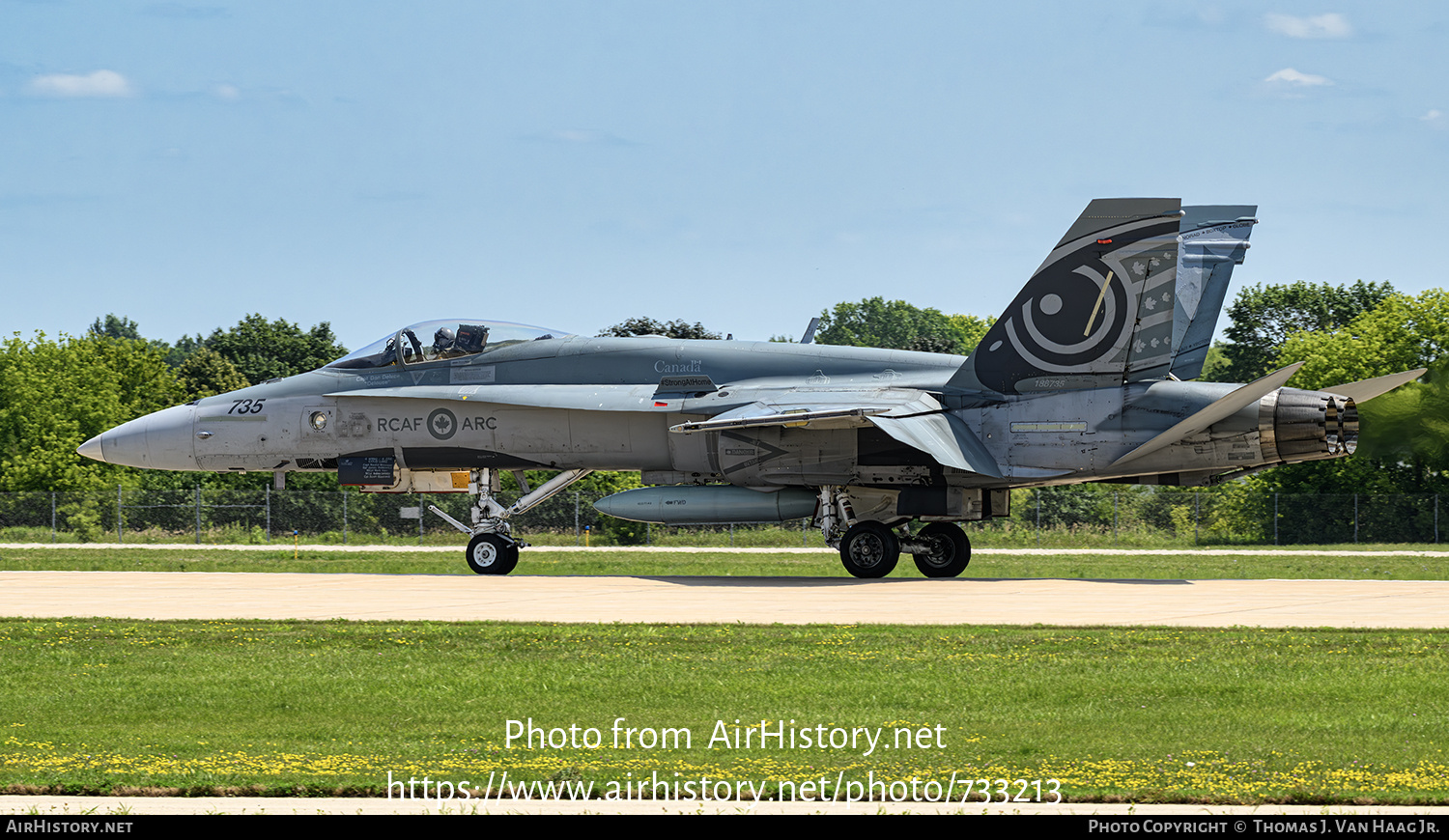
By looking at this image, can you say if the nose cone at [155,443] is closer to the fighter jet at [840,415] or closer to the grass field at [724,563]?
the fighter jet at [840,415]

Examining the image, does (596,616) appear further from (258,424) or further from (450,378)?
(258,424)

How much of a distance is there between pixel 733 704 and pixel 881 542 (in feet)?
42.0

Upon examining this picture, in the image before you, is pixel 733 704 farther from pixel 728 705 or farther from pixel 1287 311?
pixel 1287 311

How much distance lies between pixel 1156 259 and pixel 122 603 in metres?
14.4

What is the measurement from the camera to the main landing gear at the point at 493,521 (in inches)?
948

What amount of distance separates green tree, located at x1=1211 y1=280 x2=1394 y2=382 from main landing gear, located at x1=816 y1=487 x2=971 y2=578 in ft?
188

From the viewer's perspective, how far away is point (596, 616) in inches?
604

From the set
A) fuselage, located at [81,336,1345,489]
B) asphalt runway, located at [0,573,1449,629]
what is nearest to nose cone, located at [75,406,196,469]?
fuselage, located at [81,336,1345,489]

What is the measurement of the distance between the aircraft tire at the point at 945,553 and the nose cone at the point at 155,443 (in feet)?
40.8

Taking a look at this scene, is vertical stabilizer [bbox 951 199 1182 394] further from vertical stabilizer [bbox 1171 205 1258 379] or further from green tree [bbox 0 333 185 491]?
green tree [bbox 0 333 185 491]

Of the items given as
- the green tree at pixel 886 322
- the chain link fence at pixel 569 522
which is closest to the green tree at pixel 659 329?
the chain link fence at pixel 569 522

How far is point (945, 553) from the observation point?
2305 centimetres

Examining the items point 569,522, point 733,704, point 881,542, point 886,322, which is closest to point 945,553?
point 881,542

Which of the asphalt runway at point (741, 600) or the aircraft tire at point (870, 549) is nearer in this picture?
the asphalt runway at point (741, 600)
